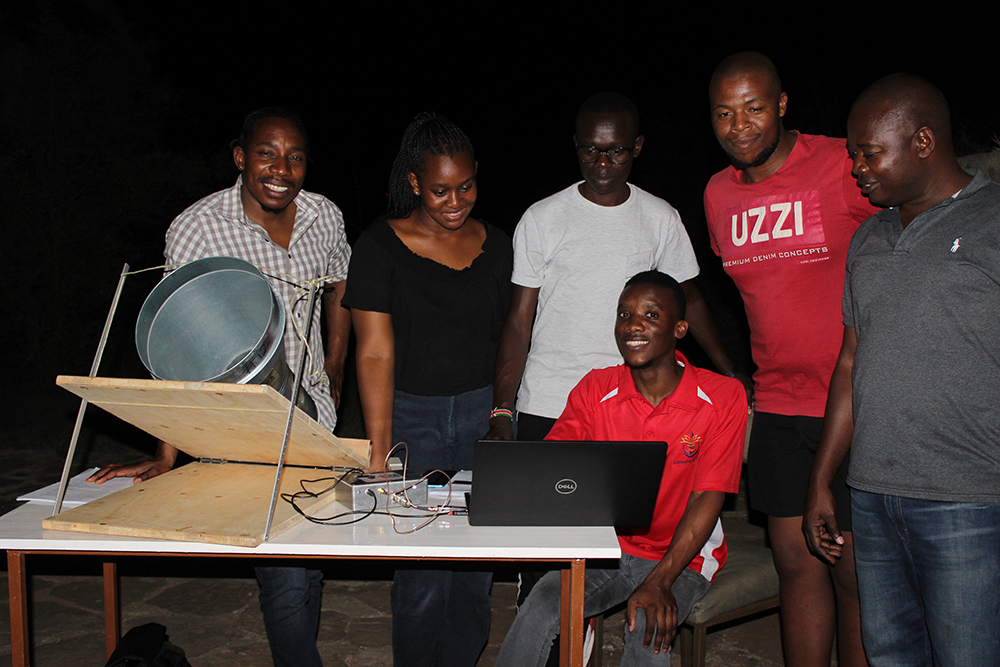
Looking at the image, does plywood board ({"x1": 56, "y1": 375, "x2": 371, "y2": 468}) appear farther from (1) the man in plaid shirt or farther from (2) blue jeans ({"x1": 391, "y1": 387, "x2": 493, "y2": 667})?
(1) the man in plaid shirt

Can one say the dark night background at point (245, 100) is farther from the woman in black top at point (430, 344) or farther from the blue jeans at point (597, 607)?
the blue jeans at point (597, 607)

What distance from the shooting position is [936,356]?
1955 mm

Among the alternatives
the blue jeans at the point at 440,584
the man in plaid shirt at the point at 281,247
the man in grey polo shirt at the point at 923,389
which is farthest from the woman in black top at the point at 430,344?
the man in grey polo shirt at the point at 923,389

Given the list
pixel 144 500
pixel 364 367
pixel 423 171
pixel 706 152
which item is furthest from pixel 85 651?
pixel 706 152

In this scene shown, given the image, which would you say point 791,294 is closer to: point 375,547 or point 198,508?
point 375,547

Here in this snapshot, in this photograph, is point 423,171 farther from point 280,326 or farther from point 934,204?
point 934,204

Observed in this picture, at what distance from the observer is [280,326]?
2.04 m

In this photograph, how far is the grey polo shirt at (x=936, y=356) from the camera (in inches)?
75.5

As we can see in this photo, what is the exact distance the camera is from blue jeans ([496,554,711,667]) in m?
2.28

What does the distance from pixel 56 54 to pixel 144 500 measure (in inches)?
341

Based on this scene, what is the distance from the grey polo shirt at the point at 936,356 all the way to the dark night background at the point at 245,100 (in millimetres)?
5923

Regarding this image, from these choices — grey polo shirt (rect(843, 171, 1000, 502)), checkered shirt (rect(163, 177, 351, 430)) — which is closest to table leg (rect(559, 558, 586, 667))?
grey polo shirt (rect(843, 171, 1000, 502))

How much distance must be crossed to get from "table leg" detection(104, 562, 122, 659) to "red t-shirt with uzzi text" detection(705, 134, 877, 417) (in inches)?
91.4

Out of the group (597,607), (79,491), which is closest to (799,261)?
(597,607)
